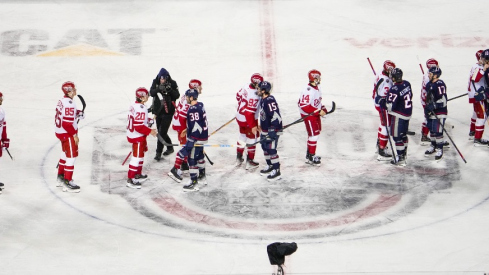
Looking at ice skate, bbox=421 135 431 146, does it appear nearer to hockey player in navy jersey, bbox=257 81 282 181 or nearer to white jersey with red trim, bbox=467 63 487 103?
white jersey with red trim, bbox=467 63 487 103

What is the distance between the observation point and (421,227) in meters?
14.1

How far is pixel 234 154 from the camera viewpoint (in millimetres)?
16578

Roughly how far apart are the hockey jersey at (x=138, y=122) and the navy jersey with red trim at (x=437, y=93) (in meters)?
4.13

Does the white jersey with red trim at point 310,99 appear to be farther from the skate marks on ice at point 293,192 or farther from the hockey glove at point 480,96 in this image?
the hockey glove at point 480,96

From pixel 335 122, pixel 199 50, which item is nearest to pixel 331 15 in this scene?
pixel 199 50

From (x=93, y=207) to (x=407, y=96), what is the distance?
4.73 m

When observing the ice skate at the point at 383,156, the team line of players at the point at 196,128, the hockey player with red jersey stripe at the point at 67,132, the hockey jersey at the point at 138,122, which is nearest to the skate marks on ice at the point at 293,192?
the ice skate at the point at 383,156

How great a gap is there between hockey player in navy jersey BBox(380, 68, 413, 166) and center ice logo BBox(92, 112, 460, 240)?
32cm

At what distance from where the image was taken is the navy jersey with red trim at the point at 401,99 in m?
15.8

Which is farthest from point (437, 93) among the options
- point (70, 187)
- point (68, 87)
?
point (70, 187)

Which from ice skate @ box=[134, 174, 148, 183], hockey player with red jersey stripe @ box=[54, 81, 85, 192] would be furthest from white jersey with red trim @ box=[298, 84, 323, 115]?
hockey player with red jersey stripe @ box=[54, 81, 85, 192]

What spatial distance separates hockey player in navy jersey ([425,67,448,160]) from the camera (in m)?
16.0

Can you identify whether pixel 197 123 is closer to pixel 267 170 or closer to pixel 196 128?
pixel 196 128

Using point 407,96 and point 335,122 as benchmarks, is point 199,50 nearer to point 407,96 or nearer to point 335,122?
point 335,122
